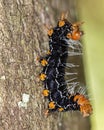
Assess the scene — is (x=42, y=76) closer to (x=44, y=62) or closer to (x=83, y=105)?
(x=44, y=62)

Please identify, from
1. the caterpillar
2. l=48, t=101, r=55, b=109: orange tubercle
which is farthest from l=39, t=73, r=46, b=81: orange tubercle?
l=48, t=101, r=55, b=109: orange tubercle

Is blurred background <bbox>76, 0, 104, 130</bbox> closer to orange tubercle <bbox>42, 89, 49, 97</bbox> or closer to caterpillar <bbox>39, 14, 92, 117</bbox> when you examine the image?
caterpillar <bbox>39, 14, 92, 117</bbox>

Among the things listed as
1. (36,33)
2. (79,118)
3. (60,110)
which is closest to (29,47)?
(36,33)

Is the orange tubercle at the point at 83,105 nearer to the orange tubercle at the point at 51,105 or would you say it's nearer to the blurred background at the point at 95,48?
the orange tubercle at the point at 51,105

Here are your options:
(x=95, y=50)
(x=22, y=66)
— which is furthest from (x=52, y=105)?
(x=95, y=50)

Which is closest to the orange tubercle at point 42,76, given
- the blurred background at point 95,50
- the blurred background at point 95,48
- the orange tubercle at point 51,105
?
the orange tubercle at point 51,105

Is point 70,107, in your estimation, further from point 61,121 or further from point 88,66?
point 88,66

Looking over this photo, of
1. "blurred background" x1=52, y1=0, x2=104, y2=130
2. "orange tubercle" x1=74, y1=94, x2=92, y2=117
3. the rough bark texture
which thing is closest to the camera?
the rough bark texture
